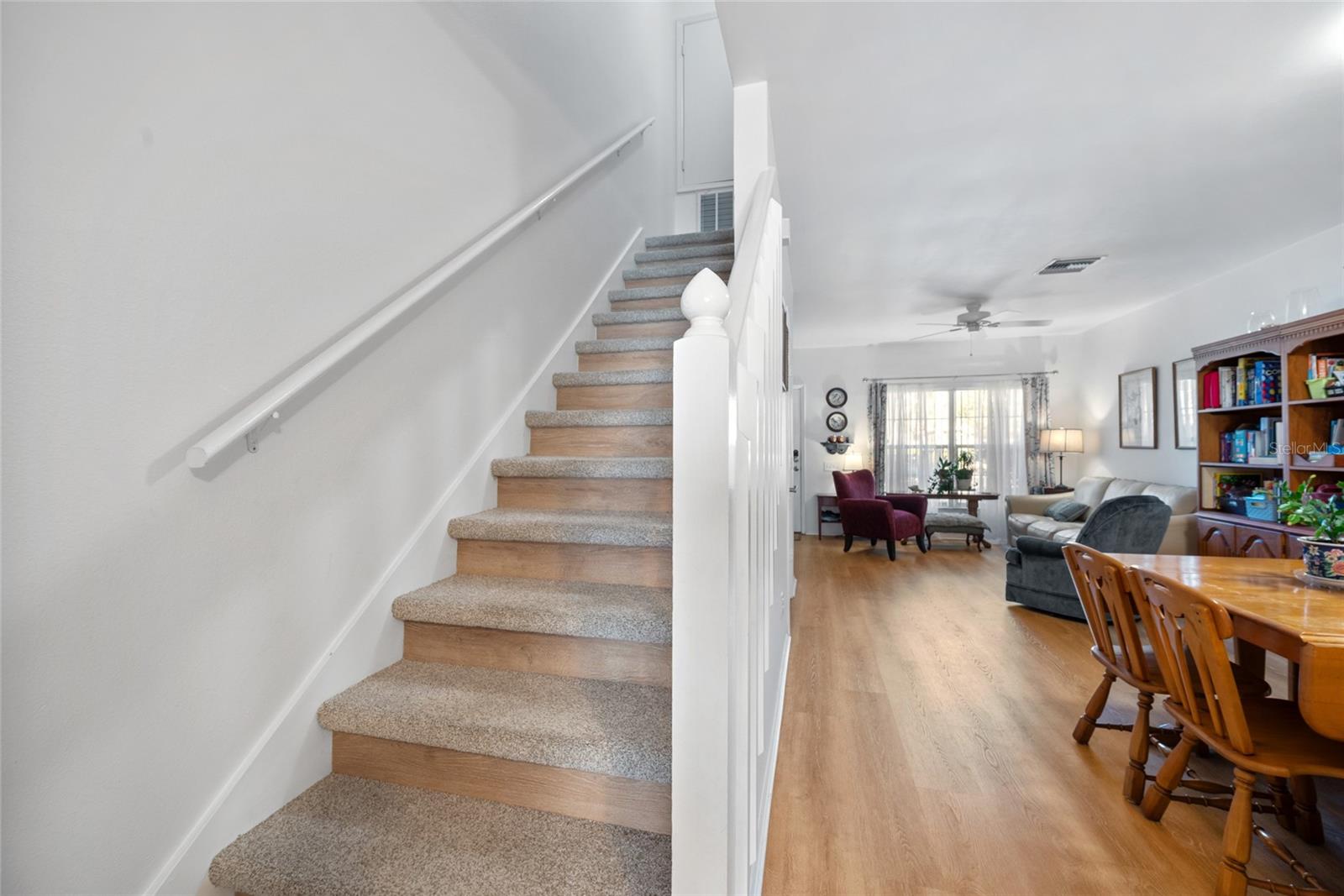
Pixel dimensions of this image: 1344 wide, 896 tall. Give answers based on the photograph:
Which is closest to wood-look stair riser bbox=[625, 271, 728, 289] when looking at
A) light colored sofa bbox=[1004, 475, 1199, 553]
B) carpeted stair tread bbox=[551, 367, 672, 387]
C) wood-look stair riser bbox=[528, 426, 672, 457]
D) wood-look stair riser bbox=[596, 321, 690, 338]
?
wood-look stair riser bbox=[596, 321, 690, 338]

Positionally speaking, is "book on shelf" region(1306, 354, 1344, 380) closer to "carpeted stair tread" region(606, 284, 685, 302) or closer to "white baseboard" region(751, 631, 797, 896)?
"white baseboard" region(751, 631, 797, 896)

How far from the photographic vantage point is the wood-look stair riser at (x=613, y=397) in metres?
2.44

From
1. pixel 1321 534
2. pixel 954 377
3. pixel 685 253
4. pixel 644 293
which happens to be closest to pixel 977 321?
pixel 954 377

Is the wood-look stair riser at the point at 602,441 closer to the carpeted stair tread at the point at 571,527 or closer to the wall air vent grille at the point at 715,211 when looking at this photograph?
the carpeted stair tread at the point at 571,527

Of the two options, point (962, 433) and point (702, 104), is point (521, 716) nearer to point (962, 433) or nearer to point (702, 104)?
point (702, 104)

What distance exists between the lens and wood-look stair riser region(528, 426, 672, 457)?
2.25m

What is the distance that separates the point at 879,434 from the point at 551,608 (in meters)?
6.44

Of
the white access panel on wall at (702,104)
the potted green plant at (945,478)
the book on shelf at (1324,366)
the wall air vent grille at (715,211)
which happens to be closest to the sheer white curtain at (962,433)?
the potted green plant at (945,478)

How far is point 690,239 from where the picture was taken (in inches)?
145

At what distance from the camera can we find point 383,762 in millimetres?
1449

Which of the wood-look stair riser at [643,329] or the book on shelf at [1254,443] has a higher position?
the wood-look stair riser at [643,329]

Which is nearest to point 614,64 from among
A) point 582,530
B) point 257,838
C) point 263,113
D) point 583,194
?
point 583,194

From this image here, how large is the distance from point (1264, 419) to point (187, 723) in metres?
5.27

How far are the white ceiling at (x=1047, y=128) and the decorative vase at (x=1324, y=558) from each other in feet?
4.96
